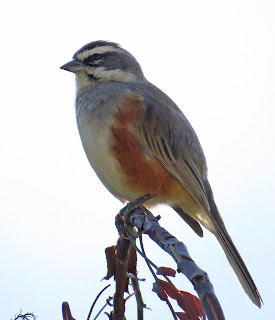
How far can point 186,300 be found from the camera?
328 centimetres

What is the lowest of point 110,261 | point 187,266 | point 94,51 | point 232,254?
point 187,266

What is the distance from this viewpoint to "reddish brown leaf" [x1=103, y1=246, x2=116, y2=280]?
145 inches

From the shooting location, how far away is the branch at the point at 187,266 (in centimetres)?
216

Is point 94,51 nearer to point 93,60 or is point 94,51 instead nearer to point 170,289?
point 93,60

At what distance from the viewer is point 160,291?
3211 millimetres

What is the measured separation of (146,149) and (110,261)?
253cm

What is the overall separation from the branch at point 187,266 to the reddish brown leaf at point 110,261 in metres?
0.21

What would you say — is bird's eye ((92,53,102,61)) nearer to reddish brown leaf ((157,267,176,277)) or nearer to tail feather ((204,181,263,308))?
tail feather ((204,181,263,308))

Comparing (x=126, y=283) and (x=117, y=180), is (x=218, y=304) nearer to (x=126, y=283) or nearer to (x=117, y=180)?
(x=126, y=283)

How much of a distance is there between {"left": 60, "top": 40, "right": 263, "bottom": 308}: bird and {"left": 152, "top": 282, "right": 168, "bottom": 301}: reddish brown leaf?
232cm

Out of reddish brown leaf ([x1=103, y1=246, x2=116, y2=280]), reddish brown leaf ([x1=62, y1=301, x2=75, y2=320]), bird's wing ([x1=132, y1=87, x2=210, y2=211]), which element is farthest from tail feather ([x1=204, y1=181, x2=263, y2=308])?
reddish brown leaf ([x1=62, y1=301, x2=75, y2=320])

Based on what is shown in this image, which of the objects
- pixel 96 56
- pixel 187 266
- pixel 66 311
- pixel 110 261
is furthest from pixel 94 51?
pixel 187 266

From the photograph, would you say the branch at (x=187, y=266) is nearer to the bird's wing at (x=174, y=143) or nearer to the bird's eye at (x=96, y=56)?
the bird's wing at (x=174, y=143)

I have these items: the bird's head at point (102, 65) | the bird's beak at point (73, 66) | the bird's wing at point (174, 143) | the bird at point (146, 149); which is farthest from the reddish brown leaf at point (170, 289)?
the bird's beak at point (73, 66)
